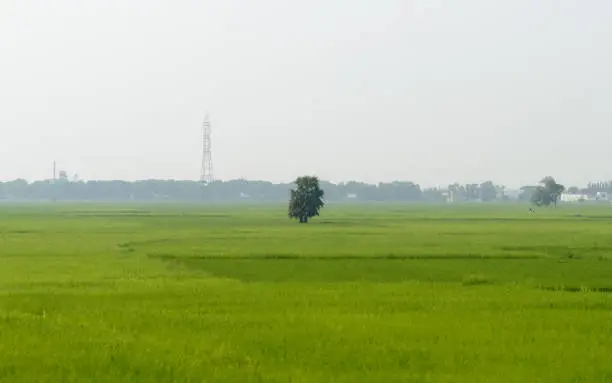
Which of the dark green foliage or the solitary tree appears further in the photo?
the dark green foliage

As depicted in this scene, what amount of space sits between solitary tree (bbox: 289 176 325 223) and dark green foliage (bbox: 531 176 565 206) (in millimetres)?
66497

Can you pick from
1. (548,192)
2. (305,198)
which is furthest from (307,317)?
(548,192)

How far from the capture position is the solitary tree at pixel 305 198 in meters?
64.8

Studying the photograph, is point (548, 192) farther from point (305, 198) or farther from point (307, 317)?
point (307, 317)

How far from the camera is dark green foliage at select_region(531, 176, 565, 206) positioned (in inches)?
4870

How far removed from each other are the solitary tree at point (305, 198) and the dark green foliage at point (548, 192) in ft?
218

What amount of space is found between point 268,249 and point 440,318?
19.2m

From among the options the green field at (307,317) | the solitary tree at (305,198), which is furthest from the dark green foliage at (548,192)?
the green field at (307,317)

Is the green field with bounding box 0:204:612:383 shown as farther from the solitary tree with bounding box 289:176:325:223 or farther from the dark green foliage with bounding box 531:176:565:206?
the dark green foliage with bounding box 531:176:565:206

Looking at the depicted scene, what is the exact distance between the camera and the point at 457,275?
79.3 ft

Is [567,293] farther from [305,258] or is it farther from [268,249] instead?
[268,249]

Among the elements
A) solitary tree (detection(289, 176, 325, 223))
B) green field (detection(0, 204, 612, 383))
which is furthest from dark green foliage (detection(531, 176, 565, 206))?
green field (detection(0, 204, 612, 383))

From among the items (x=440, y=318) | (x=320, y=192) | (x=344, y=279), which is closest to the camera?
(x=440, y=318)

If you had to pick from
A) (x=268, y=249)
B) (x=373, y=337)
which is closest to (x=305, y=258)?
(x=268, y=249)
